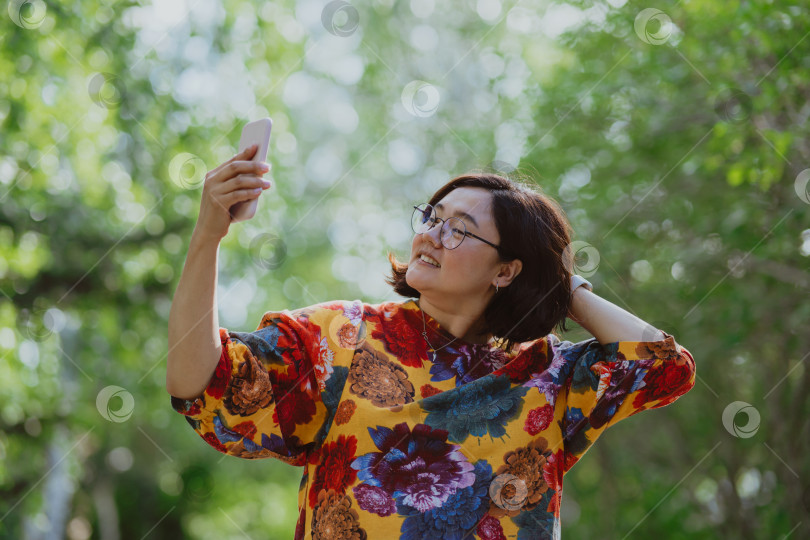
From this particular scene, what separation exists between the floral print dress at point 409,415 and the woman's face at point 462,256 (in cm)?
13

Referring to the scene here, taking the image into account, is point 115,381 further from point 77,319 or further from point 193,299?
point 193,299

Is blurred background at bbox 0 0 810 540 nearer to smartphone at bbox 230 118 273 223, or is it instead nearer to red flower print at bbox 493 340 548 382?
red flower print at bbox 493 340 548 382

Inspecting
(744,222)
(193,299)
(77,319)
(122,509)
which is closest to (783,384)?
(744,222)

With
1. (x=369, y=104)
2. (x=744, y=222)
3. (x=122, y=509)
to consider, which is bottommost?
(x=122, y=509)

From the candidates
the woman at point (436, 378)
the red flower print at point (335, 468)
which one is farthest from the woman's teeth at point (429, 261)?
the red flower print at point (335, 468)

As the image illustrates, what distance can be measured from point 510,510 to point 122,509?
1742 centimetres

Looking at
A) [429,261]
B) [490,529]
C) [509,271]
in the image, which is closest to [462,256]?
[429,261]

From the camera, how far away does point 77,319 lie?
8469 mm

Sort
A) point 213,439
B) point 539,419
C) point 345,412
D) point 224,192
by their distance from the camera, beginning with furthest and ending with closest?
point 539,419, point 345,412, point 213,439, point 224,192

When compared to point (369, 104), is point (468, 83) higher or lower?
higher

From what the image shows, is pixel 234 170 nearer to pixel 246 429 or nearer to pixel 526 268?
pixel 246 429

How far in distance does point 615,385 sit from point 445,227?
0.63m

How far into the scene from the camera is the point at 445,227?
91.7 inches

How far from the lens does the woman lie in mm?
1871
